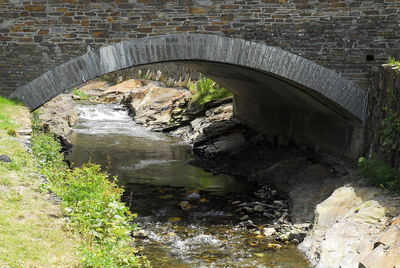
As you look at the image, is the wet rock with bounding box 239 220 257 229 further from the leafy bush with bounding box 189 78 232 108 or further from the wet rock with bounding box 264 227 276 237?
the leafy bush with bounding box 189 78 232 108

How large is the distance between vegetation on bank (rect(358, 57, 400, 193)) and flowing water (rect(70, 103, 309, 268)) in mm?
2090

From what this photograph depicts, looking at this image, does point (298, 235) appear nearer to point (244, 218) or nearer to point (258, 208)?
point (244, 218)

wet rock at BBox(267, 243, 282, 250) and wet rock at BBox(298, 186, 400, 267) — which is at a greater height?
wet rock at BBox(298, 186, 400, 267)

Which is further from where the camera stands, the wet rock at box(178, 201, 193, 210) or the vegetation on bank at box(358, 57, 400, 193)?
the wet rock at box(178, 201, 193, 210)

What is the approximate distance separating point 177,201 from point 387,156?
4.50m

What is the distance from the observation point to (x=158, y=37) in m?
9.96

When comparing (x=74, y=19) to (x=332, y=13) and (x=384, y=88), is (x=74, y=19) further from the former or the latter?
(x=384, y=88)

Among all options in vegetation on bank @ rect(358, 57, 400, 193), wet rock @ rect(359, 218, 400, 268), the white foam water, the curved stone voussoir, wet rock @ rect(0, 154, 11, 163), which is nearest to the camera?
wet rock @ rect(359, 218, 400, 268)

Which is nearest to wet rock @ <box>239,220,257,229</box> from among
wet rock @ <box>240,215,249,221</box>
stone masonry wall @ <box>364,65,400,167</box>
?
wet rock @ <box>240,215,249,221</box>

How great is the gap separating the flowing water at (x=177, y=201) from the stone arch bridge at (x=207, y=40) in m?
2.22

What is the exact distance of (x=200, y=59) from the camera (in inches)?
403

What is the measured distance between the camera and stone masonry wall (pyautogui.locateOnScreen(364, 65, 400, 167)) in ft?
29.0

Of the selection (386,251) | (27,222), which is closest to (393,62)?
(386,251)

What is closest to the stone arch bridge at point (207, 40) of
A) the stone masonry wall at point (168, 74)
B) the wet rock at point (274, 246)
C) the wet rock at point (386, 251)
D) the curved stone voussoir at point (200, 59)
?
the curved stone voussoir at point (200, 59)
